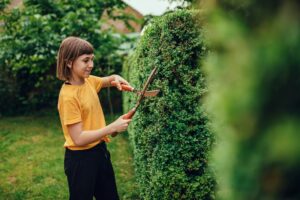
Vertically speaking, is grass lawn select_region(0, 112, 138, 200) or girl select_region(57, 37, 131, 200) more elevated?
girl select_region(57, 37, 131, 200)

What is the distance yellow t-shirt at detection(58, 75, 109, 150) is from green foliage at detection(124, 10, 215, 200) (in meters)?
0.70

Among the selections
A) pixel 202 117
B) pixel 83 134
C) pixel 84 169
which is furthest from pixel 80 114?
pixel 202 117

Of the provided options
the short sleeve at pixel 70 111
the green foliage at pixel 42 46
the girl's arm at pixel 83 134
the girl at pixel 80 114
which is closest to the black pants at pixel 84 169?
the girl at pixel 80 114

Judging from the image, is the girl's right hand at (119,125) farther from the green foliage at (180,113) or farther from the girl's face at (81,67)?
the green foliage at (180,113)

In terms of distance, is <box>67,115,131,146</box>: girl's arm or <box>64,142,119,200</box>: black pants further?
<box>64,142,119,200</box>: black pants

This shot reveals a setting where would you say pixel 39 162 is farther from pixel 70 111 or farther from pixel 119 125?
pixel 119 125

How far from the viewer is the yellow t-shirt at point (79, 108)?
326cm

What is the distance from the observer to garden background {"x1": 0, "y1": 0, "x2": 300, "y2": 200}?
2.88ft

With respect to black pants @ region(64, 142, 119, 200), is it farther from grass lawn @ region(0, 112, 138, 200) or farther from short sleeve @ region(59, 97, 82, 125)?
grass lawn @ region(0, 112, 138, 200)

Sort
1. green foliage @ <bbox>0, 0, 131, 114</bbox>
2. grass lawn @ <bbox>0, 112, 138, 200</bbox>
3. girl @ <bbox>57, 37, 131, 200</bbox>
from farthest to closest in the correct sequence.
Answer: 1. green foliage @ <bbox>0, 0, 131, 114</bbox>
2. grass lawn @ <bbox>0, 112, 138, 200</bbox>
3. girl @ <bbox>57, 37, 131, 200</bbox>

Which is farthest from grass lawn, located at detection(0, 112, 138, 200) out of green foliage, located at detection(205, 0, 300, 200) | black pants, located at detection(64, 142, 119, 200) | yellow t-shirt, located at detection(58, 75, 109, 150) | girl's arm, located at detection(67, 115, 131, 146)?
green foliage, located at detection(205, 0, 300, 200)

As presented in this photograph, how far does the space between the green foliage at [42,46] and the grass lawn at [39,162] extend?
5.82 ft

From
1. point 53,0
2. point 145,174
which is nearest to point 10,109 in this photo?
point 53,0

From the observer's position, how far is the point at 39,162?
841 cm
